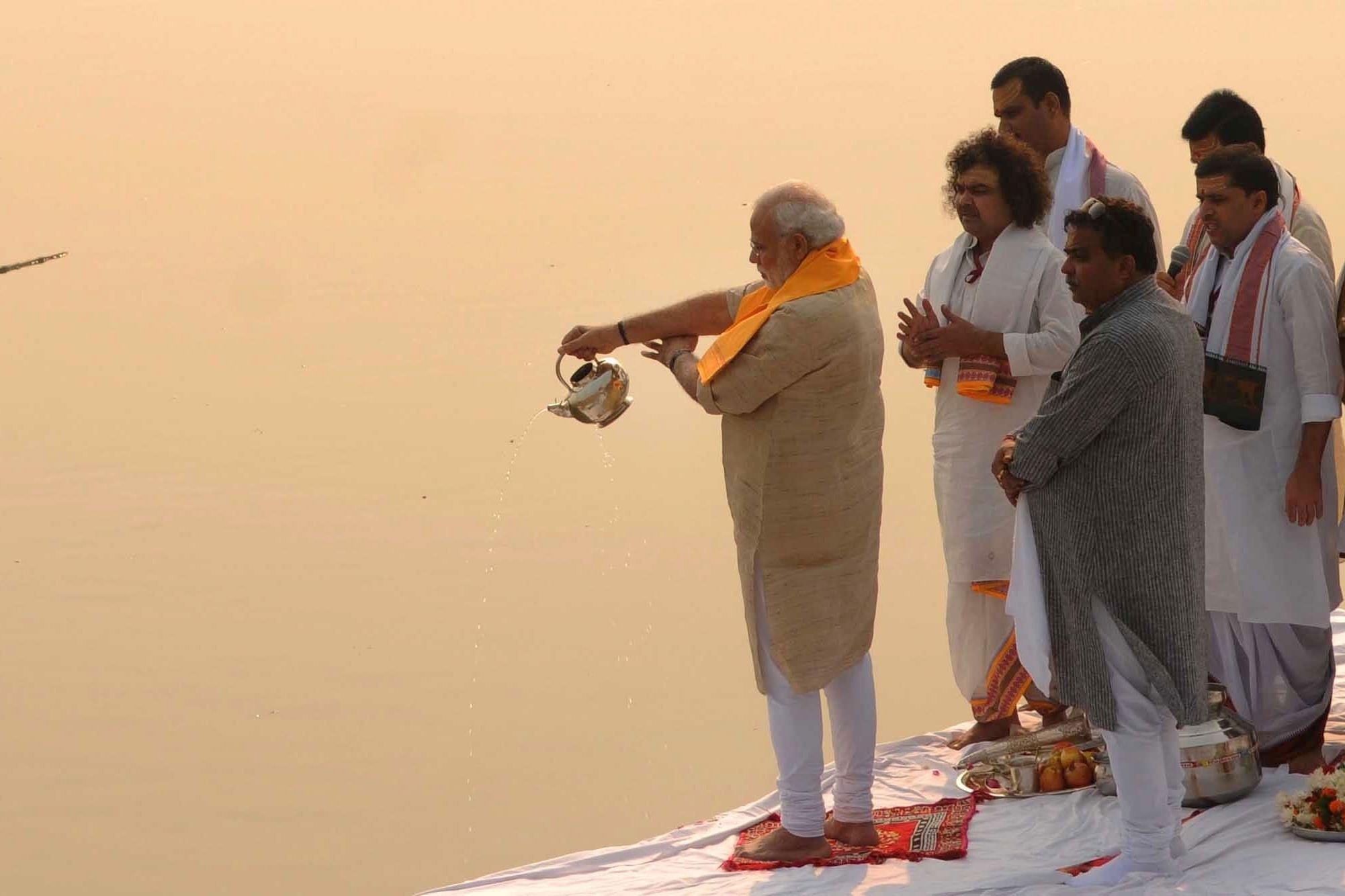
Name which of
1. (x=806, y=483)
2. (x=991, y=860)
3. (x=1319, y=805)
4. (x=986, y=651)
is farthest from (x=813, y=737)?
(x=1319, y=805)

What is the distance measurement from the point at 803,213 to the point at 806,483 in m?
0.60

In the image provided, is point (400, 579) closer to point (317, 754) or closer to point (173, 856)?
point (317, 754)

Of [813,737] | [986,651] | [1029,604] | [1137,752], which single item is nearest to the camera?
[1137,752]

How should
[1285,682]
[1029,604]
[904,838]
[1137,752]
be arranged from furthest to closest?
[1285,682] < [904,838] < [1029,604] < [1137,752]

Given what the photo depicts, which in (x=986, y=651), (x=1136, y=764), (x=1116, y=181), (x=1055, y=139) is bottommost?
(x=1136, y=764)

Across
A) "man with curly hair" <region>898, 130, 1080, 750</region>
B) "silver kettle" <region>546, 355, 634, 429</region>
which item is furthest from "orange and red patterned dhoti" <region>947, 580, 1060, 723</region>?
"silver kettle" <region>546, 355, 634, 429</region>

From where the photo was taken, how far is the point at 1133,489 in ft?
10.7

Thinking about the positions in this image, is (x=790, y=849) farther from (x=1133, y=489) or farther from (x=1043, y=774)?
(x=1133, y=489)

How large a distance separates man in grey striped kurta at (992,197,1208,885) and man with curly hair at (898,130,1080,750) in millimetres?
825

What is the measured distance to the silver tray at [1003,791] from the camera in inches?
157

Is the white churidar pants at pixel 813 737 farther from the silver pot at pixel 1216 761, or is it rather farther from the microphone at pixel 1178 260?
the microphone at pixel 1178 260

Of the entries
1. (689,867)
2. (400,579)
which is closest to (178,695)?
(400,579)

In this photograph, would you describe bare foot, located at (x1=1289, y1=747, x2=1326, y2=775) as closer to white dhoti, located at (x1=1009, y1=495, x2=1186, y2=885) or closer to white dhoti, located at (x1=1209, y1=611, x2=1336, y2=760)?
white dhoti, located at (x1=1209, y1=611, x2=1336, y2=760)

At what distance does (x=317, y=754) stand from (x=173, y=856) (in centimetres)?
66
